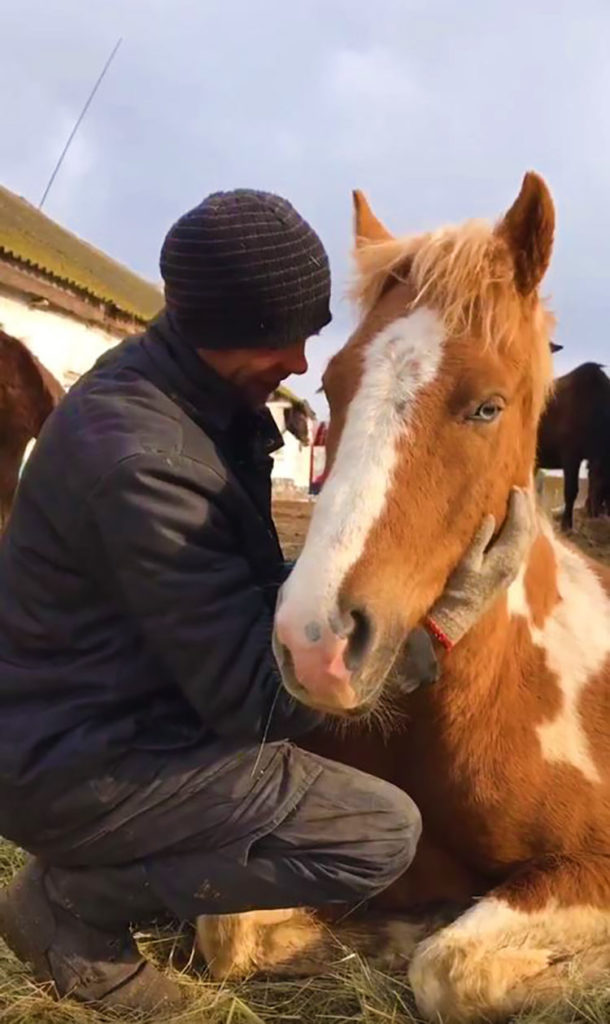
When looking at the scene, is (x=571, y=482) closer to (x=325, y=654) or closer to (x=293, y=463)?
(x=325, y=654)

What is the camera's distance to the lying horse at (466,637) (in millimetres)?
2135

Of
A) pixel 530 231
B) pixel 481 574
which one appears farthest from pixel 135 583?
pixel 530 231

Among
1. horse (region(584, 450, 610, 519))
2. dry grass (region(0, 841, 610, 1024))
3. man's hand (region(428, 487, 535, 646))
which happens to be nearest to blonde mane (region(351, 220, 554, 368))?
man's hand (region(428, 487, 535, 646))

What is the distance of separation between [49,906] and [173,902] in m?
0.34

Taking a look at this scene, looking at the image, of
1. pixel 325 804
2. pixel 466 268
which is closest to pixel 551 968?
pixel 325 804

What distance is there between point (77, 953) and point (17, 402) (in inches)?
292

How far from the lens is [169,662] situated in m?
2.40

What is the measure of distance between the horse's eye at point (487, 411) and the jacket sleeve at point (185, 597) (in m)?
0.65

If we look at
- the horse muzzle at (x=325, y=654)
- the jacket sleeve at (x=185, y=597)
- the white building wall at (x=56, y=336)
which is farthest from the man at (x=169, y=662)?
the white building wall at (x=56, y=336)

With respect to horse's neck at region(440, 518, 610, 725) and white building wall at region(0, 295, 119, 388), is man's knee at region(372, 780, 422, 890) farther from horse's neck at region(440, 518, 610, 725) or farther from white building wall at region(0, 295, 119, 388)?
white building wall at region(0, 295, 119, 388)

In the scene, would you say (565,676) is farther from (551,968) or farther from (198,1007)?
(198,1007)

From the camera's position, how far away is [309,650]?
78.7 inches

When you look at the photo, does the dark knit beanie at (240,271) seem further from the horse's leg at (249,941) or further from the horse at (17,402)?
the horse at (17,402)

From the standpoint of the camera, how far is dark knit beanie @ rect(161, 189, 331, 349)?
253 cm
